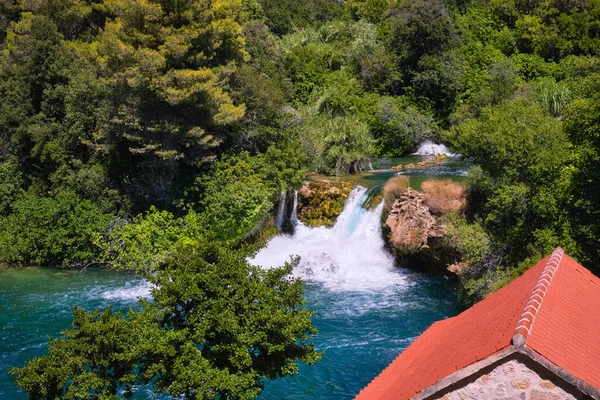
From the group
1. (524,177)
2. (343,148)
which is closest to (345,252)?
(343,148)

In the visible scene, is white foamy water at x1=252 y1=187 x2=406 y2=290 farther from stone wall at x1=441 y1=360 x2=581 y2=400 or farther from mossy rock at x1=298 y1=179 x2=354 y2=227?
stone wall at x1=441 y1=360 x2=581 y2=400

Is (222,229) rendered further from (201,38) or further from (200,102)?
(201,38)

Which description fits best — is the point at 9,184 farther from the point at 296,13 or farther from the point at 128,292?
the point at 296,13

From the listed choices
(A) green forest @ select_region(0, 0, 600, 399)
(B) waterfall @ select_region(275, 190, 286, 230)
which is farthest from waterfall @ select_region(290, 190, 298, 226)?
(A) green forest @ select_region(0, 0, 600, 399)

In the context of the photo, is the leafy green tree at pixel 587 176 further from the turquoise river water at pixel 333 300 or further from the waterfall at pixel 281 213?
the waterfall at pixel 281 213

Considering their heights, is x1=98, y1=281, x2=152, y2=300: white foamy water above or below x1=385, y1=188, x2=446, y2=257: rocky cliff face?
below

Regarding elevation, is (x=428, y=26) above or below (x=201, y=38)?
above

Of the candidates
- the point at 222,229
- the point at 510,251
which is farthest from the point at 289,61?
the point at 510,251
